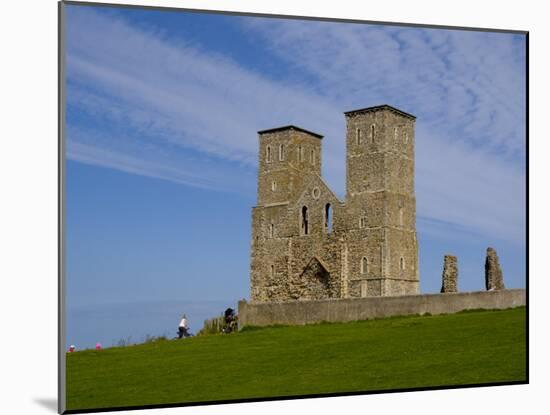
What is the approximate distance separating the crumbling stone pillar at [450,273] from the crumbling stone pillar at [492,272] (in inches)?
24.7

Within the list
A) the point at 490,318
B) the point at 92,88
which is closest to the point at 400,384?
the point at 490,318

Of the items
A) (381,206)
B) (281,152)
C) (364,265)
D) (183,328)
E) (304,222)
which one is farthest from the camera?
(304,222)

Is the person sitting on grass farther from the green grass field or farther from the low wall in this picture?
the low wall

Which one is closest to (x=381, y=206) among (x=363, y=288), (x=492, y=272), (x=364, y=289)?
(x=363, y=288)

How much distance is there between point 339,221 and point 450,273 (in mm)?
12593

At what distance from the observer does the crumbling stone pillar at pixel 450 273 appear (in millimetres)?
23000

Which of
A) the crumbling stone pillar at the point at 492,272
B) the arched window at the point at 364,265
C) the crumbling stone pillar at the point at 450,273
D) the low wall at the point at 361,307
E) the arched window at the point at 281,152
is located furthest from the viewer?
the arched window at the point at 364,265

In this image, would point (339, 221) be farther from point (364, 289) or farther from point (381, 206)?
point (364, 289)

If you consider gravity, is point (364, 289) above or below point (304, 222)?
below

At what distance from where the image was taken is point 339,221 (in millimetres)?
36812

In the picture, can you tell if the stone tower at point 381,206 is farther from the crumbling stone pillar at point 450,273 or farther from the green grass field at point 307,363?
the green grass field at point 307,363

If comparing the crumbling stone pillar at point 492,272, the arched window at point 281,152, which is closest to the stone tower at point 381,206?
the arched window at point 281,152

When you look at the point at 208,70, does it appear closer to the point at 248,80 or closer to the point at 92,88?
the point at 248,80

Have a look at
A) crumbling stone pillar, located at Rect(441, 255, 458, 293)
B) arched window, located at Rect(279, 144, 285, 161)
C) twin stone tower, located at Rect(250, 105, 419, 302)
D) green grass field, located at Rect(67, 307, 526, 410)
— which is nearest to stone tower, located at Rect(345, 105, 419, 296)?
twin stone tower, located at Rect(250, 105, 419, 302)
